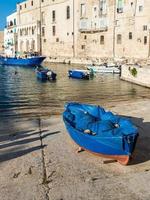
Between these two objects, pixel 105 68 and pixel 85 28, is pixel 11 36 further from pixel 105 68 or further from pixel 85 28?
pixel 105 68

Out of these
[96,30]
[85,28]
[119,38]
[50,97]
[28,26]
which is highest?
[28,26]

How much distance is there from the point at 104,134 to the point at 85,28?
4272cm

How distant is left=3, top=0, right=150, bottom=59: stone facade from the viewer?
133 feet

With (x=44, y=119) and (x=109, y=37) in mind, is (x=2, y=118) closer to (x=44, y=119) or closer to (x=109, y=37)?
(x=44, y=119)

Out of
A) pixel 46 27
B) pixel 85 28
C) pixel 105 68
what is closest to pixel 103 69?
pixel 105 68

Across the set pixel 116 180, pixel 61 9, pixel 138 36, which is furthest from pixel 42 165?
pixel 61 9

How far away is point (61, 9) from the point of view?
179 feet

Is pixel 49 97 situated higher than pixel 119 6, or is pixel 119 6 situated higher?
pixel 119 6

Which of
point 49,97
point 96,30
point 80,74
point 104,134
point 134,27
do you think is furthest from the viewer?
point 96,30

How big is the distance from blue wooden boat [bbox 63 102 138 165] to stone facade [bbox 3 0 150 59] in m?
31.2

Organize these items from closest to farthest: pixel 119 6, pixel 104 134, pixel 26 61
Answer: pixel 104 134 < pixel 119 6 < pixel 26 61

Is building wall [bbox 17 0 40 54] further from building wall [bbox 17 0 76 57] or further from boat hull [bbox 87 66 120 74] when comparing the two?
boat hull [bbox 87 66 120 74]

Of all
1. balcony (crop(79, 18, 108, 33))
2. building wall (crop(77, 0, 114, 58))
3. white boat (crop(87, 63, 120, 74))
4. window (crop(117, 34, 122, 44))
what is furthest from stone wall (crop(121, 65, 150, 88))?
balcony (crop(79, 18, 108, 33))

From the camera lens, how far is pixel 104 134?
809 centimetres
